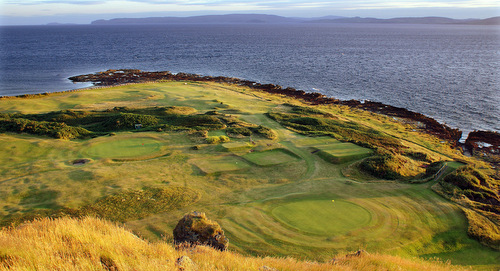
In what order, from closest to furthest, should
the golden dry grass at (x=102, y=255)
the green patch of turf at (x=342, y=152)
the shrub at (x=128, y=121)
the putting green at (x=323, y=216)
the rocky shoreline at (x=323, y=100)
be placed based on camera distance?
the golden dry grass at (x=102, y=255)
the putting green at (x=323, y=216)
the green patch of turf at (x=342, y=152)
the shrub at (x=128, y=121)
the rocky shoreline at (x=323, y=100)

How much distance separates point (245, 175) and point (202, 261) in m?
12.6

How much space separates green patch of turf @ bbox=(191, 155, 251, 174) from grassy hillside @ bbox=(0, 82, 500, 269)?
0.23 feet

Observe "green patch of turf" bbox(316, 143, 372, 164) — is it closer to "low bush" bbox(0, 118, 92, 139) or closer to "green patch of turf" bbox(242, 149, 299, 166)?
"green patch of turf" bbox(242, 149, 299, 166)

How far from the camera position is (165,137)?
2903 cm

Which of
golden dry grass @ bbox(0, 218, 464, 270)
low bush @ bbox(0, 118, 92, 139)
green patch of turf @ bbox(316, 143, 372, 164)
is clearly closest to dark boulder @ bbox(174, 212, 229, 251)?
golden dry grass @ bbox(0, 218, 464, 270)

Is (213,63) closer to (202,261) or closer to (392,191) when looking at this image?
(392,191)

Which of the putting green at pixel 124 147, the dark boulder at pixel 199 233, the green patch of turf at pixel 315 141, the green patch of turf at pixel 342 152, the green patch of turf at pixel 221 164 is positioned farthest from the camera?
the green patch of turf at pixel 315 141

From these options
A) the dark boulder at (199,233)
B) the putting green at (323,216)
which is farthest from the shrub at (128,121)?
the dark boulder at (199,233)

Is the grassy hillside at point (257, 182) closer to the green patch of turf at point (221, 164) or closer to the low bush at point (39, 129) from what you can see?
the green patch of turf at point (221, 164)

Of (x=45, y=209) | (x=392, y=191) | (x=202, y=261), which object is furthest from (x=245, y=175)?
(x=202, y=261)

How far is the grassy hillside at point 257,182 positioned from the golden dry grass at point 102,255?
3420 mm

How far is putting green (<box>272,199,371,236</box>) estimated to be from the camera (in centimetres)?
1573

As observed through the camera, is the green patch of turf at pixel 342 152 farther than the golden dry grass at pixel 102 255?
Yes

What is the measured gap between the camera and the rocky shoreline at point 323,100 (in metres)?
35.6
